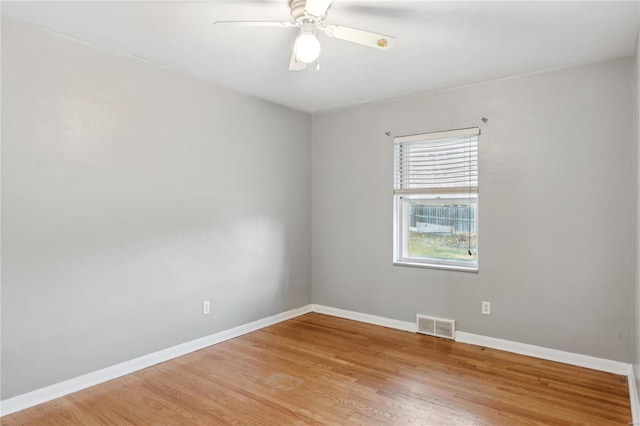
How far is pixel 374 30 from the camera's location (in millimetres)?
2584

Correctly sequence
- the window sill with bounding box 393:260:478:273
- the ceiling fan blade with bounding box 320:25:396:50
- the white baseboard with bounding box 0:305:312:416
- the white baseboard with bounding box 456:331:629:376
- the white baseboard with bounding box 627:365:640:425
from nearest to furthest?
the ceiling fan blade with bounding box 320:25:396:50
the white baseboard with bounding box 627:365:640:425
the white baseboard with bounding box 0:305:312:416
the white baseboard with bounding box 456:331:629:376
the window sill with bounding box 393:260:478:273

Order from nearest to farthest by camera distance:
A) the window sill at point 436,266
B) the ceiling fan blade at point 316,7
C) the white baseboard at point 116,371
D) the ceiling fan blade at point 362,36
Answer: the ceiling fan blade at point 316,7
the ceiling fan blade at point 362,36
the white baseboard at point 116,371
the window sill at point 436,266

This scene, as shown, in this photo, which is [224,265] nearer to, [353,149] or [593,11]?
[353,149]

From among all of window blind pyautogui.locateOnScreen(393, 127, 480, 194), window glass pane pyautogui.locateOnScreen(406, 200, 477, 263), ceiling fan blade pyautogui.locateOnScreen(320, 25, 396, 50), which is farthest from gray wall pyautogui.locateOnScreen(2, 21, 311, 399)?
ceiling fan blade pyautogui.locateOnScreen(320, 25, 396, 50)

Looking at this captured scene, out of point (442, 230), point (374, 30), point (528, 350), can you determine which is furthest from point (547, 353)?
point (374, 30)

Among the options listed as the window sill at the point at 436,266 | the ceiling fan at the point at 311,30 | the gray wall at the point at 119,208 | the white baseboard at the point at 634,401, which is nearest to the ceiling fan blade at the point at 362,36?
the ceiling fan at the point at 311,30

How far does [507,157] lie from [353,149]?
5.30 feet

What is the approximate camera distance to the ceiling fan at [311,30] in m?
2.04

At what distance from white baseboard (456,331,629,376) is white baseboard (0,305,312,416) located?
203 cm

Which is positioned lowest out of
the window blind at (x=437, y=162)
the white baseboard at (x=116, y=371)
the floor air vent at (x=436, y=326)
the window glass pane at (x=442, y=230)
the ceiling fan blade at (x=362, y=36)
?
the white baseboard at (x=116, y=371)

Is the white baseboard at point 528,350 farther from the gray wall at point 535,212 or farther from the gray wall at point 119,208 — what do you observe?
the gray wall at point 119,208

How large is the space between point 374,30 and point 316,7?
2.32 feet

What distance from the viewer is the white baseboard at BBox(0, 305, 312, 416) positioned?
246 centimetres

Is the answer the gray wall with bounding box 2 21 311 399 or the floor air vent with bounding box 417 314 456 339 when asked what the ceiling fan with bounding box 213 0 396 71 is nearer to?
the gray wall with bounding box 2 21 311 399
